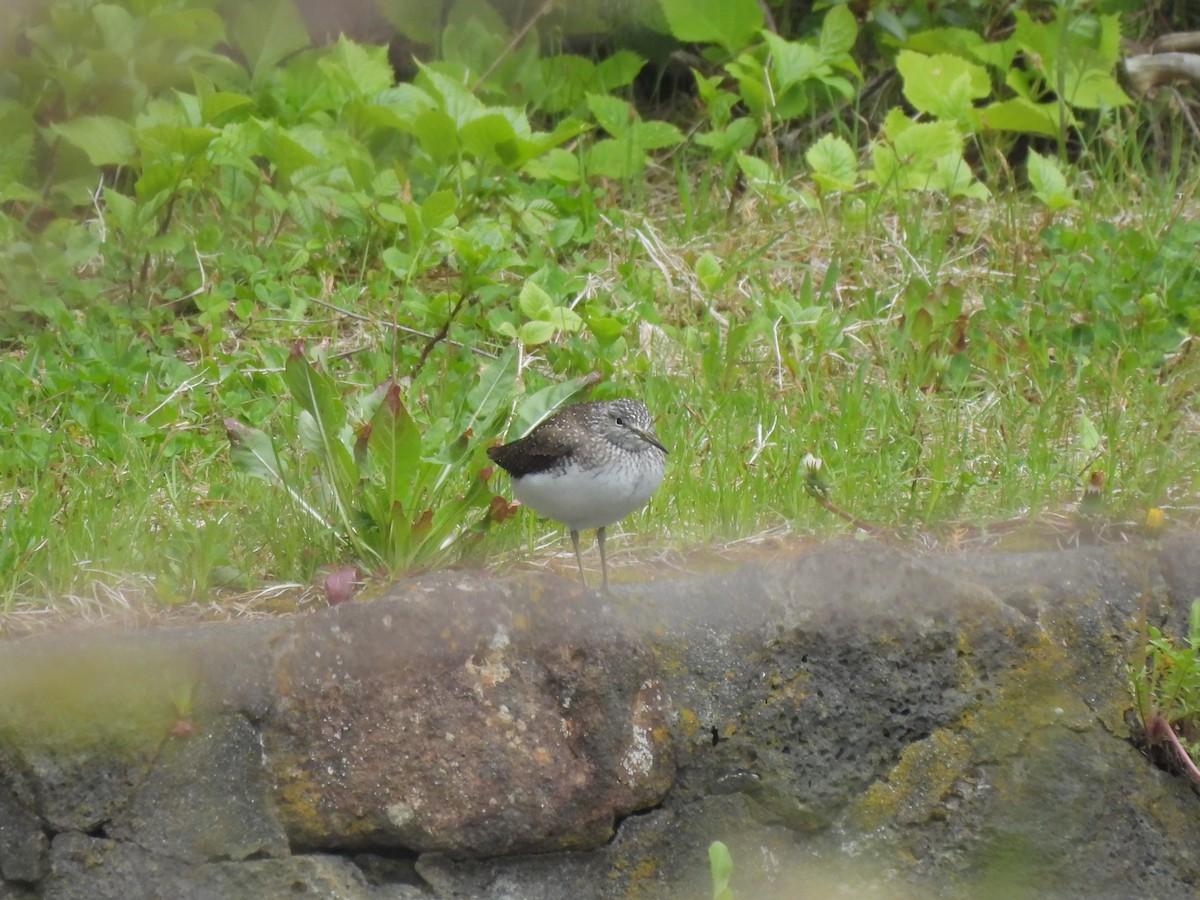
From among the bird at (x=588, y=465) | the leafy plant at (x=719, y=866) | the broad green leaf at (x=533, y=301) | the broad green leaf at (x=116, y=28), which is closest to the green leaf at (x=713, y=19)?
the broad green leaf at (x=533, y=301)

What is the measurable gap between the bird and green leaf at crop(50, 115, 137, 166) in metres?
2.52

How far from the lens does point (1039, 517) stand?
14.6 ft

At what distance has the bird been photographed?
3822 millimetres

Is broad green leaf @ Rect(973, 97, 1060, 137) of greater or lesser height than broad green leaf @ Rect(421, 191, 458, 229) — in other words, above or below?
below

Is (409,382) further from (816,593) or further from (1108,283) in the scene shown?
(1108,283)

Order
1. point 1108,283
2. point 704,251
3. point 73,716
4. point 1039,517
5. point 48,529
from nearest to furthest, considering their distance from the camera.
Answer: point 73,716, point 48,529, point 1039,517, point 1108,283, point 704,251

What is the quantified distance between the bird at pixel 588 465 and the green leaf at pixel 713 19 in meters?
3.32

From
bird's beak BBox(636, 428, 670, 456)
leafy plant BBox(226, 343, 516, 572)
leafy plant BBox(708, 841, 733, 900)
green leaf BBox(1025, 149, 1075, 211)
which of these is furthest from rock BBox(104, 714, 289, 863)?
green leaf BBox(1025, 149, 1075, 211)

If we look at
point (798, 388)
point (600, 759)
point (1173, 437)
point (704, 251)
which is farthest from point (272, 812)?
point (704, 251)

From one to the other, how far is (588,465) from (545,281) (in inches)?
93.4

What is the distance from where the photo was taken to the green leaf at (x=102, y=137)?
5785mm

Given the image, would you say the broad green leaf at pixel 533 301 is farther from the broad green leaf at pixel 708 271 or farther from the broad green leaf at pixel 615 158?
the broad green leaf at pixel 615 158

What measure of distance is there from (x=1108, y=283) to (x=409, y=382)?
2.81m

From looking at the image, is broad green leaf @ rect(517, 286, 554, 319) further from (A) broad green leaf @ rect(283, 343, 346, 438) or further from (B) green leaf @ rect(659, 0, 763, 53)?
(B) green leaf @ rect(659, 0, 763, 53)
